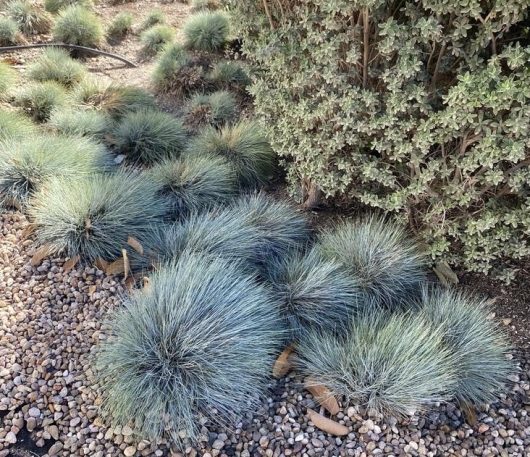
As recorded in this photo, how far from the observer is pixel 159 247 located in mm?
3059

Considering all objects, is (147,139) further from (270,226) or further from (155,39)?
(155,39)

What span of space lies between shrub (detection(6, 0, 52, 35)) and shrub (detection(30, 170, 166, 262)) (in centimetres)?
526

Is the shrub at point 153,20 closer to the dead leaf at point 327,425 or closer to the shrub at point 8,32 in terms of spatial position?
the shrub at point 8,32

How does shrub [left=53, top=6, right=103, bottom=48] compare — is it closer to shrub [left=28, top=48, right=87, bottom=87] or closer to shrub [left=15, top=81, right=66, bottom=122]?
shrub [left=28, top=48, right=87, bottom=87]

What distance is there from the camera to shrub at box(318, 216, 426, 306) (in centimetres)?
287

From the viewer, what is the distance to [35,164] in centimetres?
358

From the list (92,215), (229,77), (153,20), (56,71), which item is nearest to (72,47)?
(56,71)

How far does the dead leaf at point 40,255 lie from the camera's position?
9.57ft

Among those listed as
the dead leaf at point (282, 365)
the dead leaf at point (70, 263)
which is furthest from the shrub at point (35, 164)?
the dead leaf at point (282, 365)

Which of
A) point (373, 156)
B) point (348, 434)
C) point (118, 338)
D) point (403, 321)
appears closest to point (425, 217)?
point (373, 156)

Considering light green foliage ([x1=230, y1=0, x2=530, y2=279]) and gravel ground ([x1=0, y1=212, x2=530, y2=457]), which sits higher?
light green foliage ([x1=230, y1=0, x2=530, y2=279])

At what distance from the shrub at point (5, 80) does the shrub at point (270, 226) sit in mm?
3364

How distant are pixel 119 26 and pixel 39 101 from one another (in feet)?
11.2

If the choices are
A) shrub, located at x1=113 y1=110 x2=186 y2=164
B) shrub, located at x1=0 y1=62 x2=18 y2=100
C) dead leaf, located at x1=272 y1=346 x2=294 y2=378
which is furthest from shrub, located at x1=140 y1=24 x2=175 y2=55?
dead leaf, located at x1=272 y1=346 x2=294 y2=378
